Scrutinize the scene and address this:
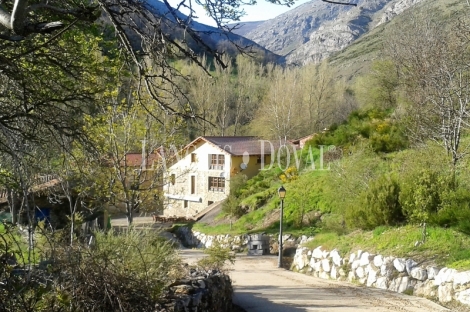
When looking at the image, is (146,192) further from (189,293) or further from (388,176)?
(189,293)

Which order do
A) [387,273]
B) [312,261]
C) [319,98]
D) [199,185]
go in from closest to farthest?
1. [387,273]
2. [312,261]
3. [199,185]
4. [319,98]

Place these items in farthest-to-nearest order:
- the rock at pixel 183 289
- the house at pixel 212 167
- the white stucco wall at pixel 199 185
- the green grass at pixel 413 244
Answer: the white stucco wall at pixel 199 185, the house at pixel 212 167, the green grass at pixel 413 244, the rock at pixel 183 289

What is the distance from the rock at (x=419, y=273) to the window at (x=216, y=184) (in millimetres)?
22819

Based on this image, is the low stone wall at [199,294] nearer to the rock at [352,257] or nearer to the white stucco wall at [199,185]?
the rock at [352,257]

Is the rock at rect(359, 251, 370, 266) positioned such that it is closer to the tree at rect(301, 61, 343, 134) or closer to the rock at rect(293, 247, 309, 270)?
the rock at rect(293, 247, 309, 270)

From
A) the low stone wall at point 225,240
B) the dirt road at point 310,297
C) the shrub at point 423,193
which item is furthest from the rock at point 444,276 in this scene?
the low stone wall at point 225,240

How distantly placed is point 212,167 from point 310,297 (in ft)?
78.2

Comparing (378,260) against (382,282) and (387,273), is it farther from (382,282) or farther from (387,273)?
(382,282)

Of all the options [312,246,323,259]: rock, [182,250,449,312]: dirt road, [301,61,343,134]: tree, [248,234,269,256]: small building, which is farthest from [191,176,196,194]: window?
[182,250,449,312]: dirt road

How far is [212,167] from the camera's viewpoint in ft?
109

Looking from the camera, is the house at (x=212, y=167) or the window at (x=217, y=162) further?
the window at (x=217, y=162)

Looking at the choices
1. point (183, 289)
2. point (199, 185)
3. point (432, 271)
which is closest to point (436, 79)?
point (432, 271)

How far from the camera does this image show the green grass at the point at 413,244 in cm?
950

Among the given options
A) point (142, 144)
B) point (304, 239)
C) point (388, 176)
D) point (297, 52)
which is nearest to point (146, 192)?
point (142, 144)
